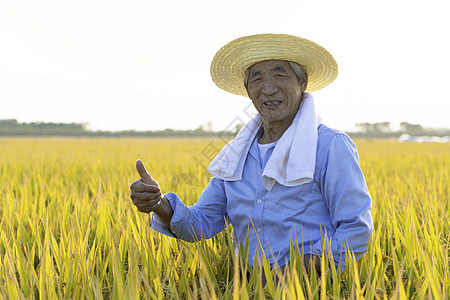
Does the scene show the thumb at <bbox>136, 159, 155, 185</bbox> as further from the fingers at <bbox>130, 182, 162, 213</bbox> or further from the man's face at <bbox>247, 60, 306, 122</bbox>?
the man's face at <bbox>247, 60, 306, 122</bbox>

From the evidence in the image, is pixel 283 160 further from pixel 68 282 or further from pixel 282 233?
pixel 68 282

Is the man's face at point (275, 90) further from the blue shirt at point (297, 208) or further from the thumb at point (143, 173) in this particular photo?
the thumb at point (143, 173)

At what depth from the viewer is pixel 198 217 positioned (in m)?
1.59

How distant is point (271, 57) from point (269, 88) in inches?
5.8

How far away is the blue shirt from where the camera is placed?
1.29 meters

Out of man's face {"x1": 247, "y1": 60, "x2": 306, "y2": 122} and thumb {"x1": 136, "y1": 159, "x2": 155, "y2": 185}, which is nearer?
thumb {"x1": 136, "y1": 159, "x2": 155, "y2": 185}

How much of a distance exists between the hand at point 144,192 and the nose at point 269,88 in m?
0.57

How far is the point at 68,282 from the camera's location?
1.23m

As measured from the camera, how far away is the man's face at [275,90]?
153 centimetres

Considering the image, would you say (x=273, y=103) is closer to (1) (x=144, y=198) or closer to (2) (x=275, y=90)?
(2) (x=275, y=90)

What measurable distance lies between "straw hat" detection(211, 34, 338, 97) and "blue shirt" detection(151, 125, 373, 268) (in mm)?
332

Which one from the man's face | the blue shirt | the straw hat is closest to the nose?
the man's face

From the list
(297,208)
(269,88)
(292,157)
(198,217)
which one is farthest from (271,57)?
(198,217)

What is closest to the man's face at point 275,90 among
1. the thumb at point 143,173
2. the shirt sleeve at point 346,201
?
the shirt sleeve at point 346,201
